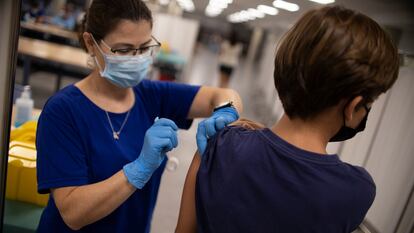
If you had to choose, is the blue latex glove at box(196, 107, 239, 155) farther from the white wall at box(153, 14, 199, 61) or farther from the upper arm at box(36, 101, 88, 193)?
the white wall at box(153, 14, 199, 61)

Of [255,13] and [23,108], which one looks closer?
[255,13]

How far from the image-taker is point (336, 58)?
0.56 metres

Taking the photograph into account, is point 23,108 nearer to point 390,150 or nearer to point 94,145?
point 94,145

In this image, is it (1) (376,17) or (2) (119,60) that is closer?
(1) (376,17)

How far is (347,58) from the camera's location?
558 millimetres

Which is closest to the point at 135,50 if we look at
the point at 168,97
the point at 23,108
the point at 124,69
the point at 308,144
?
the point at 124,69

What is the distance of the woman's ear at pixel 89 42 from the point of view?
1.06 m

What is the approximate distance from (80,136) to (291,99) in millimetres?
633

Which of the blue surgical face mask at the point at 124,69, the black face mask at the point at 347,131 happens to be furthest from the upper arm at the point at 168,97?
the black face mask at the point at 347,131

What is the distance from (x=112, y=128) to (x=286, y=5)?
65cm

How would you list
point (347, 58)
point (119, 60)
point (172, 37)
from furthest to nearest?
point (172, 37), point (119, 60), point (347, 58)

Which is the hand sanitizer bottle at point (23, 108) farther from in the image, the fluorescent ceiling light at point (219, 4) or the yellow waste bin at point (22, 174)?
the fluorescent ceiling light at point (219, 4)

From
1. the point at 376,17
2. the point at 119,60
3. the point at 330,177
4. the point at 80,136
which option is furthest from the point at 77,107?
the point at 376,17

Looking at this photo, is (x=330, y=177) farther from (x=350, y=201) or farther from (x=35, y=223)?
(x=35, y=223)
